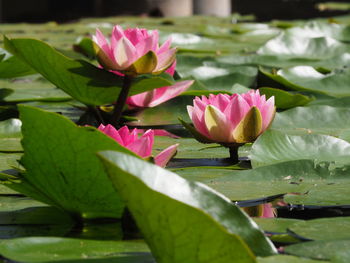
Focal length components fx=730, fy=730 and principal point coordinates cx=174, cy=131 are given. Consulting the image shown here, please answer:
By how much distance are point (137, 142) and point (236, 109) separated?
24 centimetres

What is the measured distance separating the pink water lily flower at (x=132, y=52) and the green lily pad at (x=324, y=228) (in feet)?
1.47

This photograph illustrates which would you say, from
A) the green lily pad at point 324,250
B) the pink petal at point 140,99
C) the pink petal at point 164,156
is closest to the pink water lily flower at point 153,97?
the pink petal at point 140,99

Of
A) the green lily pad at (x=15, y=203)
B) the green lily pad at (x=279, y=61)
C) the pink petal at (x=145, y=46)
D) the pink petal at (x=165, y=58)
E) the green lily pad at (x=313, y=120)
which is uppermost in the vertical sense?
the pink petal at (x=145, y=46)

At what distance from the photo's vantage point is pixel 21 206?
2.86 feet

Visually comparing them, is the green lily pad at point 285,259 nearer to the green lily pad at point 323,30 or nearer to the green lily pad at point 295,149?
the green lily pad at point 295,149

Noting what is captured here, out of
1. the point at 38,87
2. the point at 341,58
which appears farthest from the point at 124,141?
the point at 341,58

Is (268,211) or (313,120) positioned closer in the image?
(268,211)

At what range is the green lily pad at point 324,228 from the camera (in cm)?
73

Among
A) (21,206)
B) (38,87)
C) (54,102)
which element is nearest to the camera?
(21,206)

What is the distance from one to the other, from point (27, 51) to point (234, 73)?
2.13 feet

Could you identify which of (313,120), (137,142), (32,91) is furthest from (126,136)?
(32,91)

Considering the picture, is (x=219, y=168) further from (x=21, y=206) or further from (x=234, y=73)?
(x=234, y=73)

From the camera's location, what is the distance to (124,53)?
3.73ft

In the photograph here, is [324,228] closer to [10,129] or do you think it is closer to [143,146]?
[143,146]
